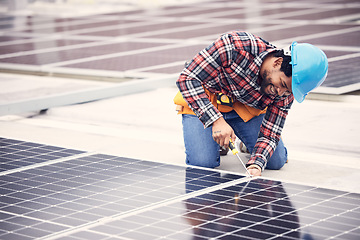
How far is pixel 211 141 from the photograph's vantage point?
6.49 metres

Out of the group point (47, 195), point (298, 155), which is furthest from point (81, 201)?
point (298, 155)

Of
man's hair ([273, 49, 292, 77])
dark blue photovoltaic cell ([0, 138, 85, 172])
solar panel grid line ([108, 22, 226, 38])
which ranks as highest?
solar panel grid line ([108, 22, 226, 38])

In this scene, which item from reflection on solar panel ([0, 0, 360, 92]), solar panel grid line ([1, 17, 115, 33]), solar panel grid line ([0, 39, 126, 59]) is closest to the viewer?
reflection on solar panel ([0, 0, 360, 92])

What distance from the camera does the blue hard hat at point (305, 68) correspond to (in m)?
5.56

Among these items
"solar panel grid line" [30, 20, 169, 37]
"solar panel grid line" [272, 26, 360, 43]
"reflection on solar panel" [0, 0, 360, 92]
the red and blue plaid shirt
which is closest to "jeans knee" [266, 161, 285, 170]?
the red and blue plaid shirt

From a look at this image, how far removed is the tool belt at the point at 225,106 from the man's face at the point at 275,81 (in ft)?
1.78

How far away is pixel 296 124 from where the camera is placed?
8.14 metres

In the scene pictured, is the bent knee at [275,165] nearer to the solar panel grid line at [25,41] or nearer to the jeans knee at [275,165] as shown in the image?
the jeans knee at [275,165]

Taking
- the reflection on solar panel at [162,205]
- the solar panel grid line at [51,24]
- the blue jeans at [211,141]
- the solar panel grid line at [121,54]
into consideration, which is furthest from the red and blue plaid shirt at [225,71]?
the solar panel grid line at [51,24]

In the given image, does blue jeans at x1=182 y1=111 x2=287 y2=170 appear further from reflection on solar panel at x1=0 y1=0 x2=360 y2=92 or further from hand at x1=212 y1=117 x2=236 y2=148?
reflection on solar panel at x1=0 y1=0 x2=360 y2=92

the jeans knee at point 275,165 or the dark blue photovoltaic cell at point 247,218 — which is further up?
the jeans knee at point 275,165

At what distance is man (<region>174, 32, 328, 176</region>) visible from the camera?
18.6ft

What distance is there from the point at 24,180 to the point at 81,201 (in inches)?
31.5

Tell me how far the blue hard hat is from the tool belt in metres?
0.83
